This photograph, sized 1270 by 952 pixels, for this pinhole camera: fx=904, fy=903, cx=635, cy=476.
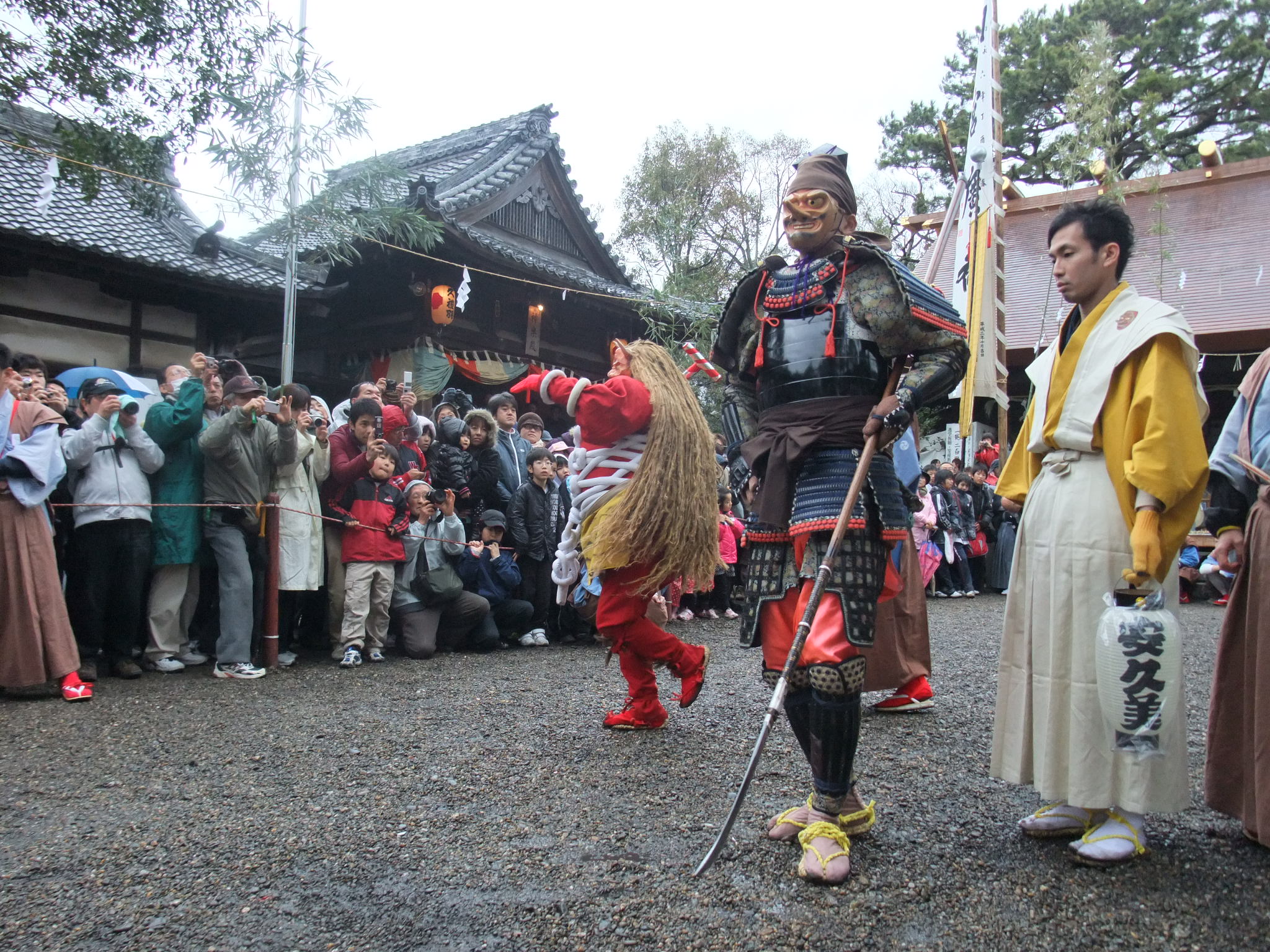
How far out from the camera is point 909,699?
4336 millimetres

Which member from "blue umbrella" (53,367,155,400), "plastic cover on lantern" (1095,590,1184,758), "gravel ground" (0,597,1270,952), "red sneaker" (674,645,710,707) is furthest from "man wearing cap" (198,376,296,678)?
"plastic cover on lantern" (1095,590,1184,758)

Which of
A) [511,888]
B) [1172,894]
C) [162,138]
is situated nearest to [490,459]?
[162,138]

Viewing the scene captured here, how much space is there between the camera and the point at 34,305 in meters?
9.49

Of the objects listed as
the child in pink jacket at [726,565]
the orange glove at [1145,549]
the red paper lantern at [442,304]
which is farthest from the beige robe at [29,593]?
the red paper lantern at [442,304]

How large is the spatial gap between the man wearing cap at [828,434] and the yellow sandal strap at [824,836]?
0.05 ft

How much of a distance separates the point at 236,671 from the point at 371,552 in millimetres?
1100

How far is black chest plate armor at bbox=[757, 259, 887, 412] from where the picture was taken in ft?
9.02

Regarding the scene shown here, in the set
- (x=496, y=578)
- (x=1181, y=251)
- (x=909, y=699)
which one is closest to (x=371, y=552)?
(x=496, y=578)

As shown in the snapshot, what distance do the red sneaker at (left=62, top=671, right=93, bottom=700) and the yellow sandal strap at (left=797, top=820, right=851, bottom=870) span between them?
3.71 metres

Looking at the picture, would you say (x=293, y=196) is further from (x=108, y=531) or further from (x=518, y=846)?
(x=518, y=846)

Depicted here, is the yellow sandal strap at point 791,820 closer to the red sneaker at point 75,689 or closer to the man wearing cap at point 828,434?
the man wearing cap at point 828,434

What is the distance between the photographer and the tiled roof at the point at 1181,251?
48.1ft

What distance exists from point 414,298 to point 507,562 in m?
6.43

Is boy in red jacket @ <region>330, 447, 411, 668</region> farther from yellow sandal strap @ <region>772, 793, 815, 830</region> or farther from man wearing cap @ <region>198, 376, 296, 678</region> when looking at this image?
yellow sandal strap @ <region>772, 793, 815, 830</region>
